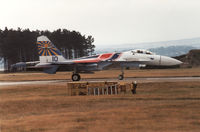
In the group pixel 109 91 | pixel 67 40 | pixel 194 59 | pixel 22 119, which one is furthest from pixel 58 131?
pixel 67 40

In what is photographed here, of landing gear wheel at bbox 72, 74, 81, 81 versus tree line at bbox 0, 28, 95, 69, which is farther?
tree line at bbox 0, 28, 95, 69

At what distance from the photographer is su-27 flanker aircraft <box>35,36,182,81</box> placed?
33.0m

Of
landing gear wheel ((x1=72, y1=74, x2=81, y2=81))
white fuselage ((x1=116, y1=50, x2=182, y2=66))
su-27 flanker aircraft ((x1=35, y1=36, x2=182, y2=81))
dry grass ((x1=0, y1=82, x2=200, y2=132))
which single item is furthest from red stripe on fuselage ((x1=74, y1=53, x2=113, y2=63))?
dry grass ((x1=0, y1=82, x2=200, y2=132))

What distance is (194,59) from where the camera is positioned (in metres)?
93.9

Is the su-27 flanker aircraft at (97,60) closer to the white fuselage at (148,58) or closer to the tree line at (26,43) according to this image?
the white fuselage at (148,58)

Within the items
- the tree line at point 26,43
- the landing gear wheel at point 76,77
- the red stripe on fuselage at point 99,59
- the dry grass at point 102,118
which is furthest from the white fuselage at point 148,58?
the tree line at point 26,43

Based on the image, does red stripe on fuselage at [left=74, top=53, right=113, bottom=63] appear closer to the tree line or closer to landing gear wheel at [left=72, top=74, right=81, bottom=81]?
landing gear wheel at [left=72, top=74, right=81, bottom=81]

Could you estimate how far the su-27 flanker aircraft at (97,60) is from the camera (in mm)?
32969

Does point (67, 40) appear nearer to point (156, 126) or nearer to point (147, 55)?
point (147, 55)

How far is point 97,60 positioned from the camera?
3403 centimetres

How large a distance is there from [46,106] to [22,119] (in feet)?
12.1

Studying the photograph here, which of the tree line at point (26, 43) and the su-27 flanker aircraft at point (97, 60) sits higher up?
the tree line at point (26, 43)

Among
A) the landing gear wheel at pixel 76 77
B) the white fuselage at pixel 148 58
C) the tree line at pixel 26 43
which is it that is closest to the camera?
the white fuselage at pixel 148 58

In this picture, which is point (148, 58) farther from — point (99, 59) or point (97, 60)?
point (97, 60)
